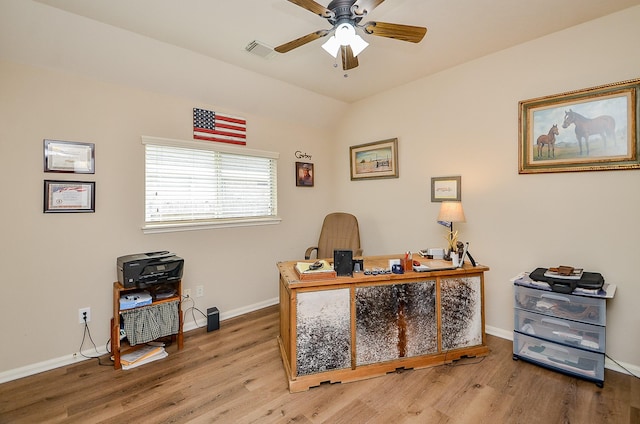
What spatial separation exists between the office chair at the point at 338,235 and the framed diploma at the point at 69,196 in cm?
232

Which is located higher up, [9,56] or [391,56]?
[391,56]

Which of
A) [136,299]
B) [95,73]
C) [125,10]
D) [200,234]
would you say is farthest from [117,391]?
[125,10]

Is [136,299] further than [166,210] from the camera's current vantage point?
No

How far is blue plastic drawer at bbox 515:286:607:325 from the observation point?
6.96 feet

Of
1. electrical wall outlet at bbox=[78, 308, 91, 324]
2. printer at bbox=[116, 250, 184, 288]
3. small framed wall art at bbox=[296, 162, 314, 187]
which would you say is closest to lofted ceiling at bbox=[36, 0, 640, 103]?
small framed wall art at bbox=[296, 162, 314, 187]

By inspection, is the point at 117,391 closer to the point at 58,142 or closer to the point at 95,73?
the point at 58,142

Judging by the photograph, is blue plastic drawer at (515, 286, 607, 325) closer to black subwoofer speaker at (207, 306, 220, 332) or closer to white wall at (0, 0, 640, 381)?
white wall at (0, 0, 640, 381)

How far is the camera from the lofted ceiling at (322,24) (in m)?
2.10

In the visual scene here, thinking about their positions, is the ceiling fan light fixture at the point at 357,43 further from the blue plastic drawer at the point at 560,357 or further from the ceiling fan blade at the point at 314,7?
the blue plastic drawer at the point at 560,357

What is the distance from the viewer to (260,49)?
8.68 ft

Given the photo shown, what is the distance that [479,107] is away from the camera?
298 centimetres

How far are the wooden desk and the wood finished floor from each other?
10 centimetres

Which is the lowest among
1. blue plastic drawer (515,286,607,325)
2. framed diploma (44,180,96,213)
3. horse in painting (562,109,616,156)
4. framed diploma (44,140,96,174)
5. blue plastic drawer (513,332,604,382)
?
blue plastic drawer (513,332,604,382)

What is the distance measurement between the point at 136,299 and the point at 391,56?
329 cm
